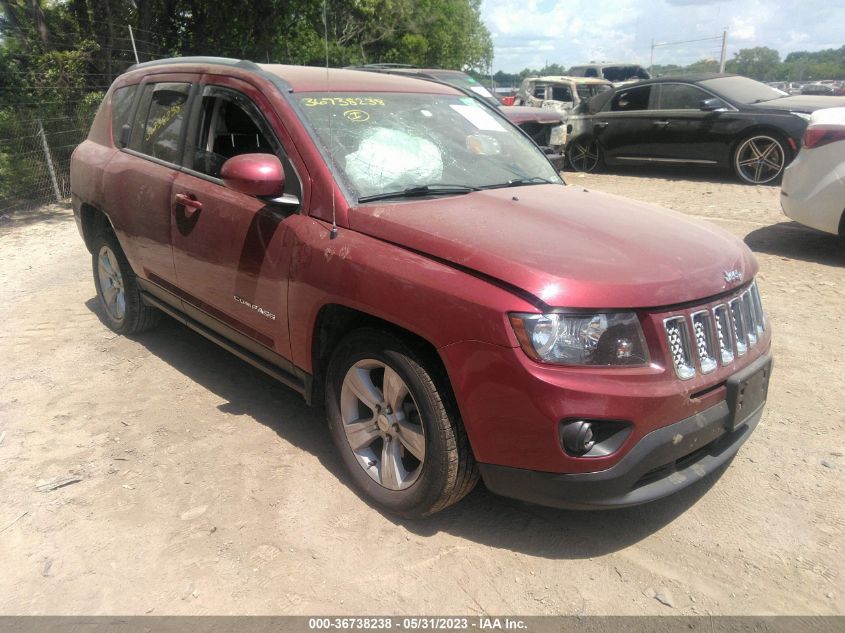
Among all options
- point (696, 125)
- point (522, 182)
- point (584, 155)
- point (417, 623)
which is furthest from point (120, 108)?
point (584, 155)

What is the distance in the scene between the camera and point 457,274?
8.72 feet

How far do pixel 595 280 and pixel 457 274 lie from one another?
1.65ft

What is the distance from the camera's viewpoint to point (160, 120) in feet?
14.7

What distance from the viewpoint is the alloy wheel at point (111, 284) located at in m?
5.14

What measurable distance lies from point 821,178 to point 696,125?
496cm

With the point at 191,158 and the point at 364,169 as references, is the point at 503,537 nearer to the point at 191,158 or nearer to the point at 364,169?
the point at 364,169

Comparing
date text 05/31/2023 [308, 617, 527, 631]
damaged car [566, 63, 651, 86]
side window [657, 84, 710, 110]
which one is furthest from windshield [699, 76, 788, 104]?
damaged car [566, 63, 651, 86]

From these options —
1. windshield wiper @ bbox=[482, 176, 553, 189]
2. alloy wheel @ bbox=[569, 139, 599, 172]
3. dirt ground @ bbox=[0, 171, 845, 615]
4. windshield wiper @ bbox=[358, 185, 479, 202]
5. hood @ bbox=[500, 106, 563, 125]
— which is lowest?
dirt ground @ bbox=[0, 171, 845, 615]

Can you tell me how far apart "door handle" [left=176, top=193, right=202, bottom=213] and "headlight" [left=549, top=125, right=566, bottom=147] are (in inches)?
388

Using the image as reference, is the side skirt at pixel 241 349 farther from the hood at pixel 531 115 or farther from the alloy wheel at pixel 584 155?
the alloy wheel at pixel 584 155

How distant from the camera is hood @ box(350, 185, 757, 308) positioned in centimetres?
254

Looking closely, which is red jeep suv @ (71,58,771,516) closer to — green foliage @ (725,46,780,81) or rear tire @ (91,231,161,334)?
rear tire @ (91,231,161,334)

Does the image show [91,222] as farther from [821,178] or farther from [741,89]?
[741,89]

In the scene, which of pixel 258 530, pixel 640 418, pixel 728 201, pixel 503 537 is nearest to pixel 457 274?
pixel 640 418
